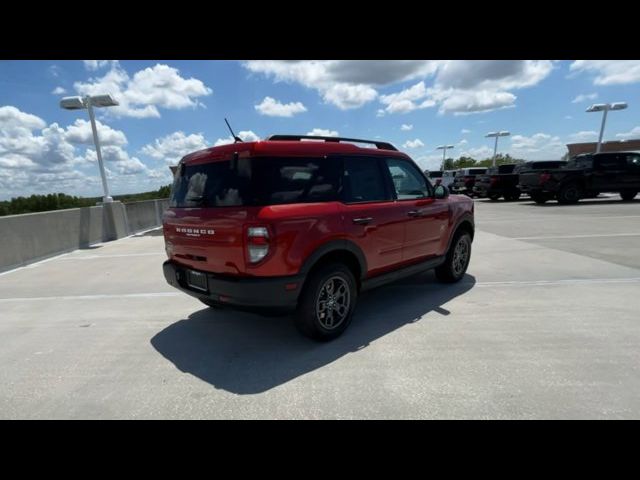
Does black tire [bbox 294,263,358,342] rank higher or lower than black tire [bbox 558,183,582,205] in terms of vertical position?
lower

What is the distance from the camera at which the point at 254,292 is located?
9.49 feet

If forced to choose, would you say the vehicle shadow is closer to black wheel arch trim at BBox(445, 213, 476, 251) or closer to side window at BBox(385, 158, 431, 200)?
black wheel arch trim at BBox(445, 213, 476, 251)

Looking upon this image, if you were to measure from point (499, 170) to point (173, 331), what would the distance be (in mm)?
20930

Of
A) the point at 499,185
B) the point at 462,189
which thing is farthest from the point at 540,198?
the point at 462,189

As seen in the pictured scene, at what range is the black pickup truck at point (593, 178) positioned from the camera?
1508cm

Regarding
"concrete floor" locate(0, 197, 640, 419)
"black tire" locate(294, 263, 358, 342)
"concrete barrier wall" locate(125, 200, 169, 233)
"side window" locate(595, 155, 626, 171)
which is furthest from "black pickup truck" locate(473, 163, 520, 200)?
"black tire" locate(294, 263, 358, 342)

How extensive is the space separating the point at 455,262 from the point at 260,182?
3.58 meters

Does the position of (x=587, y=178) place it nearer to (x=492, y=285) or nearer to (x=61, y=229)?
(x=492, y=285)

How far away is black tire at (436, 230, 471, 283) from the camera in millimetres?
5102

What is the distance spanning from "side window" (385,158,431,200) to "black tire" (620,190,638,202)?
1660 centimetres

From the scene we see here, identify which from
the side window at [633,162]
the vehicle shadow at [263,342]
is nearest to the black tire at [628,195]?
the side window at [633,162]
